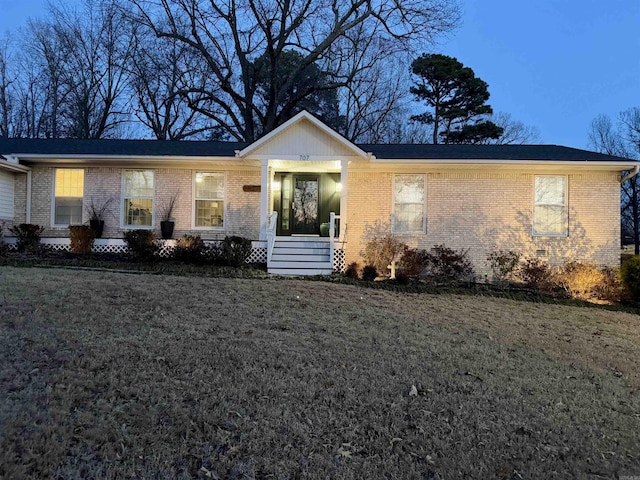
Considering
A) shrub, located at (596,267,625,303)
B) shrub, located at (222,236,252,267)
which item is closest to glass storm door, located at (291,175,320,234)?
shrub, located at (222,236,252,267)

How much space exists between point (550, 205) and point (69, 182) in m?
14.0

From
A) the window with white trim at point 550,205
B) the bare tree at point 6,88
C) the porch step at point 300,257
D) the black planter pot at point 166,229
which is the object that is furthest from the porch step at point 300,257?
the bare tree at point 6,88

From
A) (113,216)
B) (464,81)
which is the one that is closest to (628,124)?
(464,81)

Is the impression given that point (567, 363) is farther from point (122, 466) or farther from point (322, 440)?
point (122, 466)

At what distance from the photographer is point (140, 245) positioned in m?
10.4

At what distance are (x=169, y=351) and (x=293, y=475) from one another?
2263 mm

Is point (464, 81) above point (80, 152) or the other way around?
above

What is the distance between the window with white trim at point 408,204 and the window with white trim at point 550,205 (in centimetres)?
318

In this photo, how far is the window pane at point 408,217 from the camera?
12.1 meters

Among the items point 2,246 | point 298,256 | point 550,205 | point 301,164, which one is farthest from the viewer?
point 301,164

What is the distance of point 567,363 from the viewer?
4.84 meters

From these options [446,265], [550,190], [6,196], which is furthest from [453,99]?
→ [6,196]

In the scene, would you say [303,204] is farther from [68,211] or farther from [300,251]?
[68,211]

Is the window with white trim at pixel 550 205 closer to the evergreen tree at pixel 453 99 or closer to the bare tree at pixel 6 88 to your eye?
the evergreen tree at pixel 453 99
